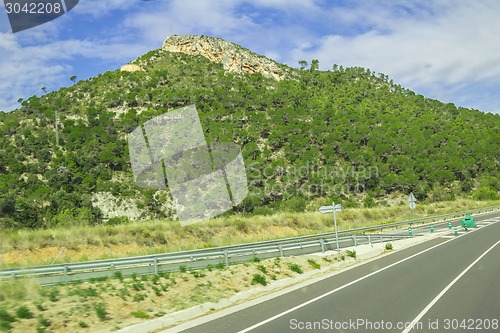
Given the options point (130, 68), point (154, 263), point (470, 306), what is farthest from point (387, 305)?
point (130, 68)

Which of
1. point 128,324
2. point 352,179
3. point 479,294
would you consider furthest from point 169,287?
point 352,179

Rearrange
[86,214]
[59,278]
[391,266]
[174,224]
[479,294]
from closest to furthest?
[479,294] < [59,278] < [391,266] < [174,224] < [86,214]

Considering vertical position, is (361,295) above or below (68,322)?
below

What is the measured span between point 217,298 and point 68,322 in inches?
158

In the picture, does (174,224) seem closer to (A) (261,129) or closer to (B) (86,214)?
(B) (86,214)

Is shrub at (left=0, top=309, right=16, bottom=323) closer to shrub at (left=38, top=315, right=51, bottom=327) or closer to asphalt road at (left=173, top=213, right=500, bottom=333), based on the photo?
shrub at (left=38, top=315, right=51, bottom=327)

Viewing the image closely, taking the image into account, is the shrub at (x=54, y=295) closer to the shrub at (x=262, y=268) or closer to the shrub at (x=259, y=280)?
the shrub at (x=259, y=280)

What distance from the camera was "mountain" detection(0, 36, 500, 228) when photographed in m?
51.0

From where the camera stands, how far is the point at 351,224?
44.3 metres

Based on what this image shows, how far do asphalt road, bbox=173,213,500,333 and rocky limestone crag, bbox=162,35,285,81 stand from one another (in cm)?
10577

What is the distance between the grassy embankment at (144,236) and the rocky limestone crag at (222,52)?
78.5 meters

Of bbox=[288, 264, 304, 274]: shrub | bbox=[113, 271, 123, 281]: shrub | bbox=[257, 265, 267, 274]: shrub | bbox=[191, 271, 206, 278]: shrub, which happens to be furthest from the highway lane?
bbox=[113, 271, 123, 281]: shrub

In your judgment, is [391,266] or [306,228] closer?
[391,266]

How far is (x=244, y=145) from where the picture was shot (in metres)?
68.4
